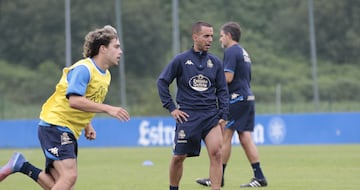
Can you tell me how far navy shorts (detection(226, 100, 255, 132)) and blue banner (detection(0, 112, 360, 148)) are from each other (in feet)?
43.3

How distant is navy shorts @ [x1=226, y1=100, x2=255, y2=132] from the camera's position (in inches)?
506

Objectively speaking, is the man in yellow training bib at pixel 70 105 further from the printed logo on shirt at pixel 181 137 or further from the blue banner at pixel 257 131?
the blue banner at pixel 257 131

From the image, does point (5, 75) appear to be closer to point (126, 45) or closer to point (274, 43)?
point (126, 45)

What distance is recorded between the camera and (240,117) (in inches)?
508

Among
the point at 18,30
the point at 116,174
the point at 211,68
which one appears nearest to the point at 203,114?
the point at 211,68

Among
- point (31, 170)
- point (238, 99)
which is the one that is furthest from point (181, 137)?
point (238, 99)

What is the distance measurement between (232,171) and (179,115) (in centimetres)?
498

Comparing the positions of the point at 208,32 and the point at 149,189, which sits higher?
the point at 208,32

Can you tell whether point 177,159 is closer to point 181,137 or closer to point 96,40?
point 181,137

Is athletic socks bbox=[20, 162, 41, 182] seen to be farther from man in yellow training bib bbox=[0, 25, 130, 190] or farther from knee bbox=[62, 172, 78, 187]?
knee bbox=[62, 172, 78, 187]

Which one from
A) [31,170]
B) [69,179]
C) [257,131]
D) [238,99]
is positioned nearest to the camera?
[69,179]

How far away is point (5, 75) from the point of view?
167 ft

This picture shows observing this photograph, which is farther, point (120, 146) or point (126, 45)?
point (126, 45)

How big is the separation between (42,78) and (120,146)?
68.3ft
